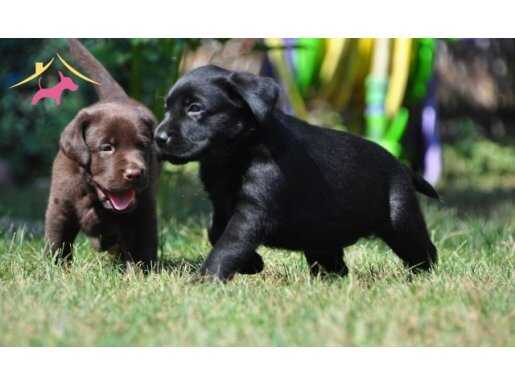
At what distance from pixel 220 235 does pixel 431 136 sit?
16.2 ft

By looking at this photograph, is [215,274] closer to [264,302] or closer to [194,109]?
[264,302]

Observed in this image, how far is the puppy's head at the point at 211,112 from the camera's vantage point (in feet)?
13.5

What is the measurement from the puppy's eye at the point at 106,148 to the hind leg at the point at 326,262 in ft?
3.69

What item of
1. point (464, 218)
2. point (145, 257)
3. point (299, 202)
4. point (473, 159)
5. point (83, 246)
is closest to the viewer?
point (299, 202)

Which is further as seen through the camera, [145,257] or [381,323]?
[145,257]

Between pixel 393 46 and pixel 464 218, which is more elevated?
pixel 393 46

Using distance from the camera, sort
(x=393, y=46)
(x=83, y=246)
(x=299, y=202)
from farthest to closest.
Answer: (x=393, y=46) < (x=83, y=246) < (x=299, y=202)

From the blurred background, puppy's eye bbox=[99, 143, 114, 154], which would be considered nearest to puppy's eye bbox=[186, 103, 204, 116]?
puppy's eye bbox=[99, 143, 114, 154]

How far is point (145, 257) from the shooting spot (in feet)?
15.7

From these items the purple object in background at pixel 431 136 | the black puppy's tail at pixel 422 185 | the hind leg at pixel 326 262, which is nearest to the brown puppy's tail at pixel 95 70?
the hind leg at pixel 326 262

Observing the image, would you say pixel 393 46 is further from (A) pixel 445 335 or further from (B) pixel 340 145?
(A) pixel 445 335
